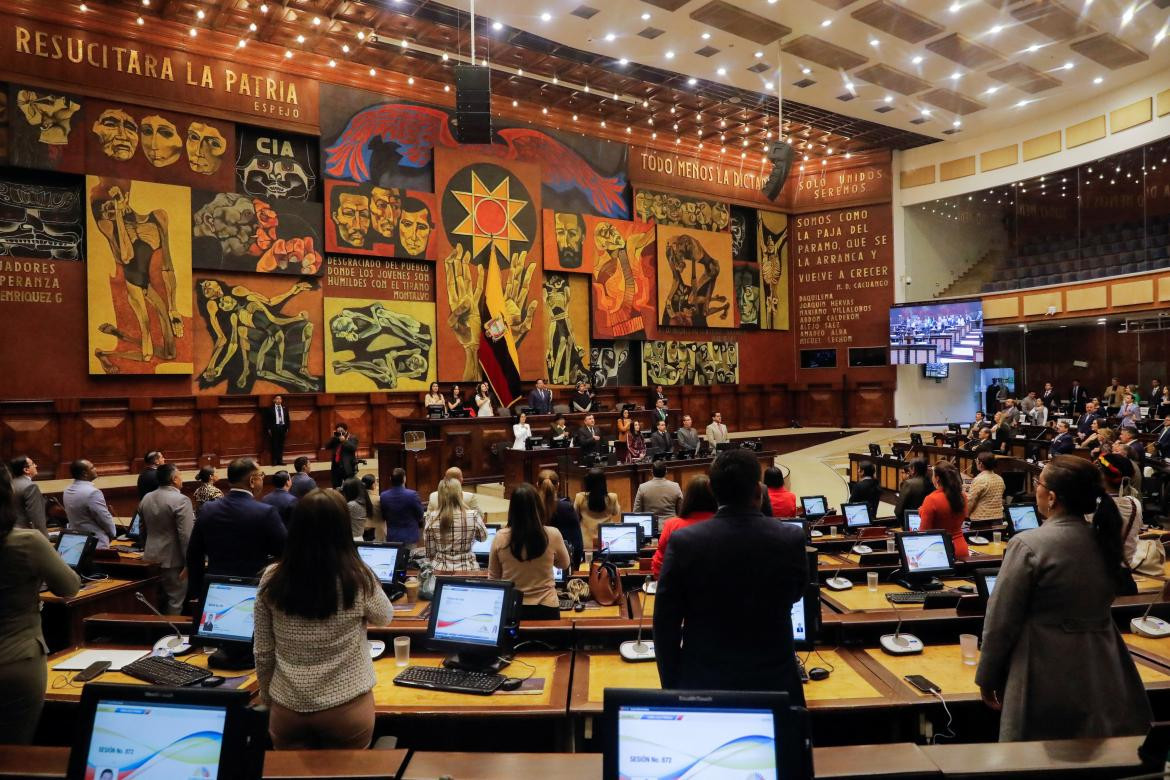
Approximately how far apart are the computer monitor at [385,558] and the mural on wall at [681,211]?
42.6 feet

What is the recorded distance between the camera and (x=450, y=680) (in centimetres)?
305

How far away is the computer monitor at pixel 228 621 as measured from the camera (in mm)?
3312

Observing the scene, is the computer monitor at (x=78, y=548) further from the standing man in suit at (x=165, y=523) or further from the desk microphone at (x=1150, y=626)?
the desk microphone at (x=1150, y=626)

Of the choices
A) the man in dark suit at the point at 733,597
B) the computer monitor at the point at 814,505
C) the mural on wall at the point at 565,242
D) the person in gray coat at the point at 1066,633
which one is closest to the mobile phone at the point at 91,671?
the man in dark suit at the point at 733,597

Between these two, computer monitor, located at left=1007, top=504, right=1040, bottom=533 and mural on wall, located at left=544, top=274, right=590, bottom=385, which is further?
mural on wall, located at left=544, top=274, right=590, bottom=385

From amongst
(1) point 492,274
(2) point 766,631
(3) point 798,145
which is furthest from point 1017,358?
(2) point 766,631

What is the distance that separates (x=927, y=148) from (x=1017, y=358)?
6.25m

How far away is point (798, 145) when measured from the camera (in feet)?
60.1

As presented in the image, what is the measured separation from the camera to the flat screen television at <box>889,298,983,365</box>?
16859 millimetres

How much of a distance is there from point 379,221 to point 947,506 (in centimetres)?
1066

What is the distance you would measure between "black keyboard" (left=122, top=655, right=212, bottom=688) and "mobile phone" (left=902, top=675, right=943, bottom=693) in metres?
3.00

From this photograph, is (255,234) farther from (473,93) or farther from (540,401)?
(540,401)

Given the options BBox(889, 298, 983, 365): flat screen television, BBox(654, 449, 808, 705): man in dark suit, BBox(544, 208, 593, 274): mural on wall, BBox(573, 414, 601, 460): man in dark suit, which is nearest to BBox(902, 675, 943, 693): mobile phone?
BBox(654, 449, 808, 705): man in dark suit

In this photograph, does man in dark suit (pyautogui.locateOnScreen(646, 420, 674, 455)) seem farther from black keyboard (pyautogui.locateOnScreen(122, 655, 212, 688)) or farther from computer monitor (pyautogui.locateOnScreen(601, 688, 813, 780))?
computer monitor (pyautogui.locateOnScreen(601, 688, 813, 780))
